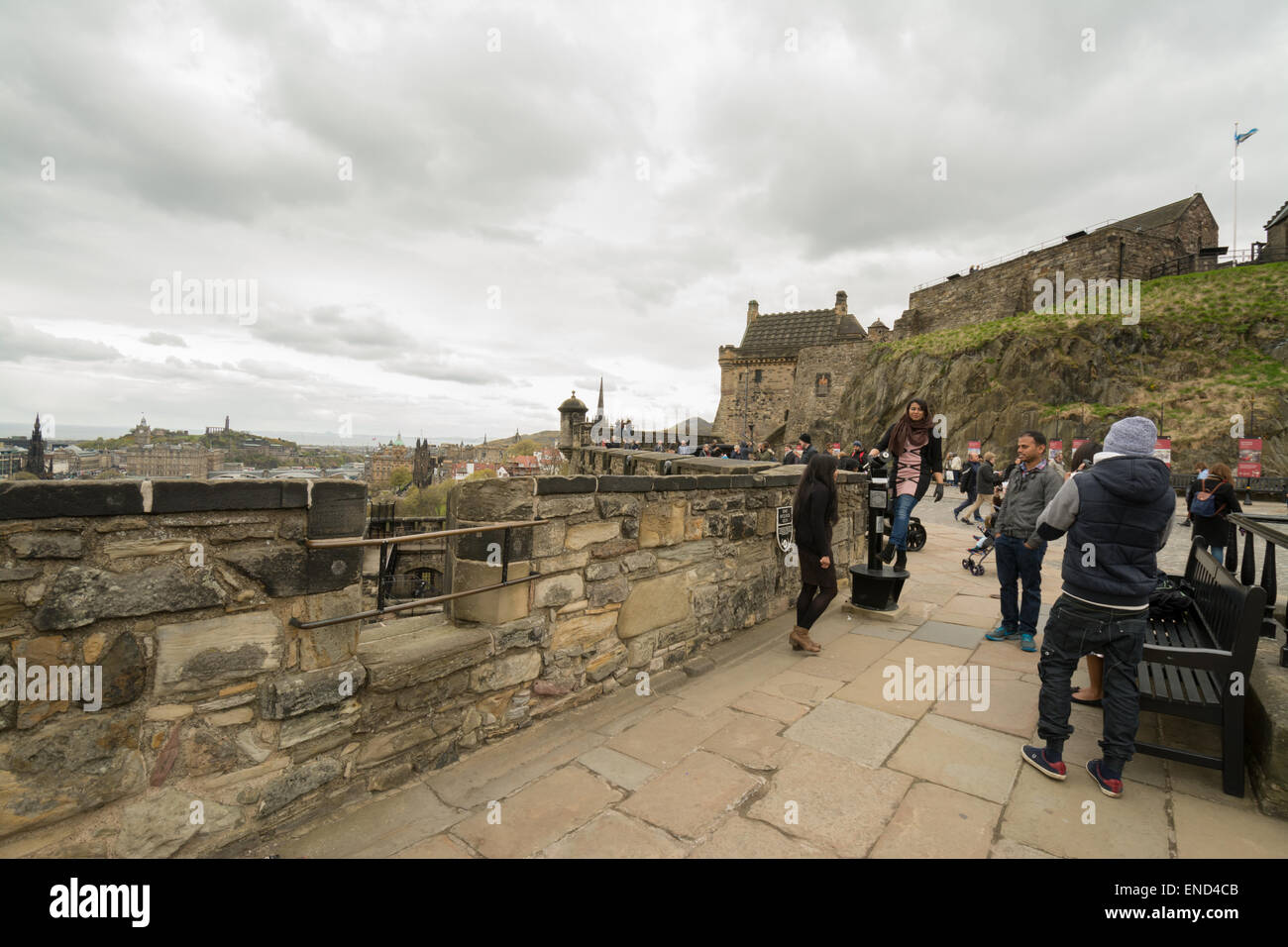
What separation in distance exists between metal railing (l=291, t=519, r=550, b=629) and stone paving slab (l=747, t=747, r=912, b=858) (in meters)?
1.76

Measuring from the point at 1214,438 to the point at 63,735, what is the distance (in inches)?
1210

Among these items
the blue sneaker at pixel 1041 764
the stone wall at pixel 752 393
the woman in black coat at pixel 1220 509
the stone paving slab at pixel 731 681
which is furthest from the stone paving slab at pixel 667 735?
the stone wall at pixel 752 393

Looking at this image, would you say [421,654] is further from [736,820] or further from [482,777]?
[736,820]

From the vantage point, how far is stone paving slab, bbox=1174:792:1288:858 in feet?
7.50

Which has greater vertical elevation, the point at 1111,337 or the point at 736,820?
the point at 1111,337

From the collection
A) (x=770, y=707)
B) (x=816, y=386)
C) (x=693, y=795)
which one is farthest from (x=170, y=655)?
(x=816, y=386)

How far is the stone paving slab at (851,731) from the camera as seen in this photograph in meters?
3.13

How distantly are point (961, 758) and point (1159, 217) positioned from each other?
46.1m

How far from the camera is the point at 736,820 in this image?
8.24ft

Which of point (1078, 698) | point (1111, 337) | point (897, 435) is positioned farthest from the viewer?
point (1111, 337)

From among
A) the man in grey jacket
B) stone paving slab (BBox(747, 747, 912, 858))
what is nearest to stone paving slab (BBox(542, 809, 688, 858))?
stone paving slab (BBox(747, 747, 912, 858))

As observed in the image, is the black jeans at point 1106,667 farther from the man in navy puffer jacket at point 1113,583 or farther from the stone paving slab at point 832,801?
the stone paving slab at point 832,801

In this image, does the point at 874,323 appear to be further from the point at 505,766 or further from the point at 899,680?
the point at 505,766
